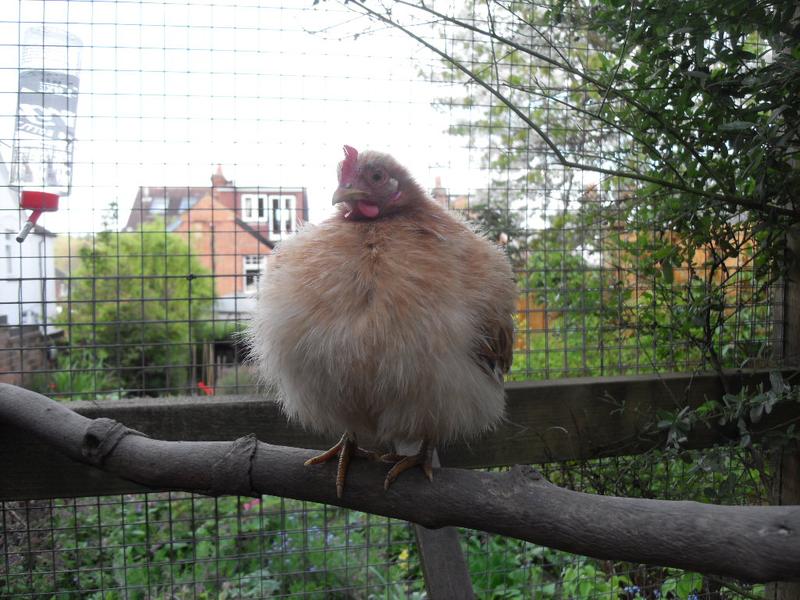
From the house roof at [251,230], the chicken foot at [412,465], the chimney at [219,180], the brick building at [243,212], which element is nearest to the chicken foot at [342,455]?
A: the chicken foot at [412,465]

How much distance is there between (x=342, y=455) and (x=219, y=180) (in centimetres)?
173

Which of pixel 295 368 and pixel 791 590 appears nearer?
pixel 295 368

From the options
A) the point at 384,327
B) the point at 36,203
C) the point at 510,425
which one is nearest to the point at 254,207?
the point at 36,203

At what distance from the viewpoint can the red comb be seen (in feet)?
6.50

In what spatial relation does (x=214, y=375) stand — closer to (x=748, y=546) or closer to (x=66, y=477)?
(x=66, y=477)

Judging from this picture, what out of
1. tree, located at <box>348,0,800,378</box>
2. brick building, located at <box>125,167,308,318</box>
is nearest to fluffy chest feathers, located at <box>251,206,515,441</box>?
tree, located at <box>348,0,800,378</box>

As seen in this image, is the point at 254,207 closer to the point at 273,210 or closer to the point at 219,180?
the point at 273,210

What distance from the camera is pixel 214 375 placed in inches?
154

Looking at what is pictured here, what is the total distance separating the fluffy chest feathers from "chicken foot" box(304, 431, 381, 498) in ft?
0.16

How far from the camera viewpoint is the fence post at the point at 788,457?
2.87 meters

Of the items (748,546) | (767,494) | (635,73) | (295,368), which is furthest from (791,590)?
(295,368)

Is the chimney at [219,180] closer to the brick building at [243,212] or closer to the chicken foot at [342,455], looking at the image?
the brick building at [243,212]

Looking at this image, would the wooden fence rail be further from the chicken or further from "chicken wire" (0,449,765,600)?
the chicken

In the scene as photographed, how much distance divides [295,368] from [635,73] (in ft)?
5.38
